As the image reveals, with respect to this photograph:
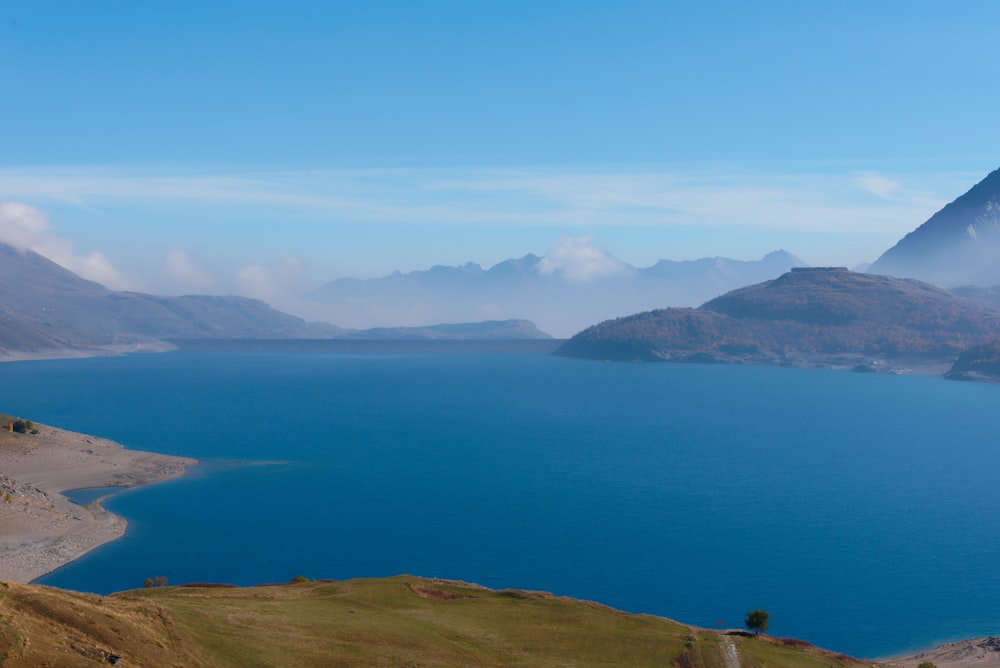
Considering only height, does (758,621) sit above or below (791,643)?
above

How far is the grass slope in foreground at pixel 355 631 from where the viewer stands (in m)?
32.7

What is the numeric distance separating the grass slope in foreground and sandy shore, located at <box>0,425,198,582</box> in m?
32.9

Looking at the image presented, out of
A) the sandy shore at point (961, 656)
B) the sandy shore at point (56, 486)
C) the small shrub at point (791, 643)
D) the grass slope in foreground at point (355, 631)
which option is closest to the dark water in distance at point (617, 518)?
the sandy shore at point (961, 656)

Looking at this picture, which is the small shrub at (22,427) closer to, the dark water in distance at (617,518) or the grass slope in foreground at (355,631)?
the dark water in distance at (617,518)

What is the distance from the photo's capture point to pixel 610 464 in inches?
4934

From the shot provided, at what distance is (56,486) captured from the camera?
336 feet

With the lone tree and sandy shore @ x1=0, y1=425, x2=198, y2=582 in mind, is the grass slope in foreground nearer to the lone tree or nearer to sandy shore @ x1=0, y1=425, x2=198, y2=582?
the lone tree

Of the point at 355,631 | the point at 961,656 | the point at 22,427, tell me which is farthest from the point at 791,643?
the point at 22,427

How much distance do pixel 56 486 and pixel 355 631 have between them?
76.3 m

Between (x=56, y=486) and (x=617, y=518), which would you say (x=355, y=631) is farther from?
(x=56, y=486)

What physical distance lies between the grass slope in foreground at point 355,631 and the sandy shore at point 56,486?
32.9m

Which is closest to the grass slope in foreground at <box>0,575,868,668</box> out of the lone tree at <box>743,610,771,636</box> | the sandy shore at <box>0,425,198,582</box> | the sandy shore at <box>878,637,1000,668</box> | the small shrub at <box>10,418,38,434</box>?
the lone tree at <box>743,610,771,636</box>

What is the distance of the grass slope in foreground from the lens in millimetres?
32656

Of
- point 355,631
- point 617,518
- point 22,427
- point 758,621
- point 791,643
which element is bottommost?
point 617,518
